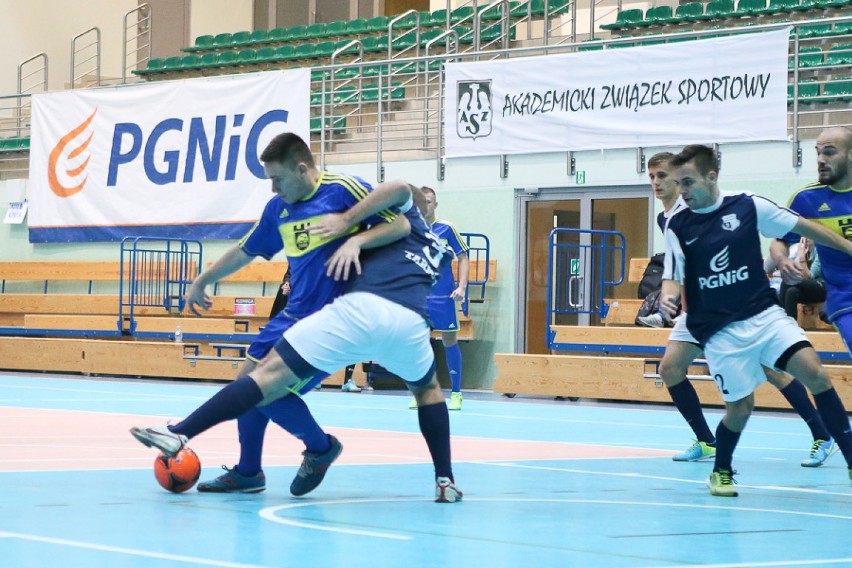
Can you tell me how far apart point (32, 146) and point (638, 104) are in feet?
34.0

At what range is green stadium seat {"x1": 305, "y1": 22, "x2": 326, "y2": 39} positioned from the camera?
78.6 ft

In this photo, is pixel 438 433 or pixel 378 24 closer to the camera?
pixel 438 433

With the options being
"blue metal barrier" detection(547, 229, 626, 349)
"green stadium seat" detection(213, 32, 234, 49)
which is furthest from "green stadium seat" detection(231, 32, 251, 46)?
"blue metal barrier" detection(547, 229, 626, 349)

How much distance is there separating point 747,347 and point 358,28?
1790 centimetres

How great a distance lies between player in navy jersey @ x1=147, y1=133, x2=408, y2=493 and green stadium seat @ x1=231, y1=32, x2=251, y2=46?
761 inches

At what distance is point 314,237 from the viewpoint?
5824mm

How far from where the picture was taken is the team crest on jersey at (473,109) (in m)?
16.7

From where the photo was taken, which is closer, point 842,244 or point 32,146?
point 842,244

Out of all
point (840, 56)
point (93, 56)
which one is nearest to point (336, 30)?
point (93, 56)

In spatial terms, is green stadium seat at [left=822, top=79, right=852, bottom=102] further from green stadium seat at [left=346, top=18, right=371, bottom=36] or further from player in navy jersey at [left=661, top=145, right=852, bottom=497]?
green stadium seat at [left=346, top=18, right=371, bottom=36]

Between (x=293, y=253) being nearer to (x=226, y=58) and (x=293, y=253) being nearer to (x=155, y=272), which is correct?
(x=155, y=272)

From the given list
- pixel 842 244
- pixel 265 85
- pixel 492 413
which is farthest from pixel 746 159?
pixel 842 244

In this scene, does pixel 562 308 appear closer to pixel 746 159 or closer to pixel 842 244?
pixel 746 159

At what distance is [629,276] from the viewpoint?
16156mm
